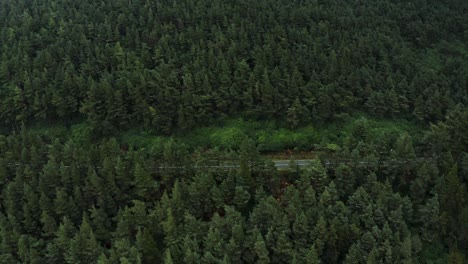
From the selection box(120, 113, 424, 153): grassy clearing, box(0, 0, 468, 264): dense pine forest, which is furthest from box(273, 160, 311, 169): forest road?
box(120, 113, 424, 153): grassy clearing

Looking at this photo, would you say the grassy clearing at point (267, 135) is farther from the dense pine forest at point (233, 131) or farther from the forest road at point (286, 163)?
the forest road at point (286, 163)

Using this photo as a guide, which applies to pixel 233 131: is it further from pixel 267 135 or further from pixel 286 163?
pixel 286 163

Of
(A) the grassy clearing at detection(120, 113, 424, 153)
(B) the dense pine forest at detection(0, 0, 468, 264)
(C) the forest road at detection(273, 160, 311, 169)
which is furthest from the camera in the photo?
(A) the grassy clearing at detection(120, 113, 424, 153)

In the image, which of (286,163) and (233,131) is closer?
(286,163)

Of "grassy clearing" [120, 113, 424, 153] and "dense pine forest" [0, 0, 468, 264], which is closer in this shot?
"dense pine forest" [0, 0, 468, 264]

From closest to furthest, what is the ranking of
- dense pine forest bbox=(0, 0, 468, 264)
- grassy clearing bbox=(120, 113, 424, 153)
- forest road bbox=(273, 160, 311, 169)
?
dense pine forest bbox=(0, 0, 468, 264) < forest road bbox=(273, 160, 311, 169) < grassy clearing bbox=(120, 113, 424, 153)

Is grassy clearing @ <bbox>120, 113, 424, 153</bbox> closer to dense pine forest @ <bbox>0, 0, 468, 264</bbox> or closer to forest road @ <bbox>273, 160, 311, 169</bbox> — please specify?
dense pine forest @ <bbox>0, 0, 468, 264</bbox>

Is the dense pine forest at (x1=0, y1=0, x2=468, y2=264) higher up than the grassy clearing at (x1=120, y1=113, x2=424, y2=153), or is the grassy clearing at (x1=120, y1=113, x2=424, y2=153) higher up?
the dense pine forest at (x1=0, y1=0, x2=468, y2=264)

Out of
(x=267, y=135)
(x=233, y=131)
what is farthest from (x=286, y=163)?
(x=233, y=131)

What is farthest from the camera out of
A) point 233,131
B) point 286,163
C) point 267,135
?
point 267,135
